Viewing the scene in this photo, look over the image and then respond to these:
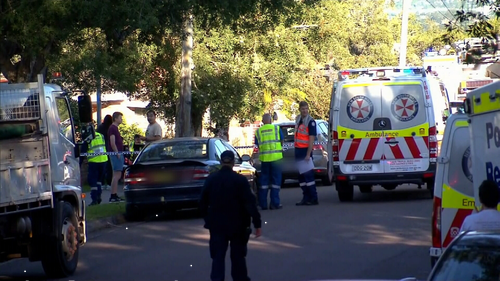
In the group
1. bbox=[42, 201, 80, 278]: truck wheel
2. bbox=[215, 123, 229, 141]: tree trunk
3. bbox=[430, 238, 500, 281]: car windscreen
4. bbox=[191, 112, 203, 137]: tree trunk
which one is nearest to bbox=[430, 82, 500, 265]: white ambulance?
bbox=[430, 238, 500, 281]: car windscreen

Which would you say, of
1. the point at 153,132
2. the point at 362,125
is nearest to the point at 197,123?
the point at 153,132

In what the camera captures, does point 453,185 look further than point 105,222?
No

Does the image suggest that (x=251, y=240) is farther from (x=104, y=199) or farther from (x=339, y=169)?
(x=104, y=199)

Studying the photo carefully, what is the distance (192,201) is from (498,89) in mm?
8695

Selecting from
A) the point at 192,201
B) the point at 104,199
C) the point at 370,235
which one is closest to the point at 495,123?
the point at 370,235

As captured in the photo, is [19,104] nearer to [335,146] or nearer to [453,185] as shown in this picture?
[453,185]

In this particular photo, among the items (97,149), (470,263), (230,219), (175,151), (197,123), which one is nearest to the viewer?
(470,263)

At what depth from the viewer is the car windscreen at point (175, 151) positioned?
15.5 metres

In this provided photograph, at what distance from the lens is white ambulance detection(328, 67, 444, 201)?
16812mm

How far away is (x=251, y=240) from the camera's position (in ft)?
41.9

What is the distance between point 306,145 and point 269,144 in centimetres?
76

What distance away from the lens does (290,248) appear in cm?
1177

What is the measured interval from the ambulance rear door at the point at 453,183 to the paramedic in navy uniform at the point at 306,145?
8565 mm

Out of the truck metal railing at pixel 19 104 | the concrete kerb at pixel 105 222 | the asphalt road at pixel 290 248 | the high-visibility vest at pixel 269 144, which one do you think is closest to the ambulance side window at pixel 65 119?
the truck metal railing at pixel 19 104
